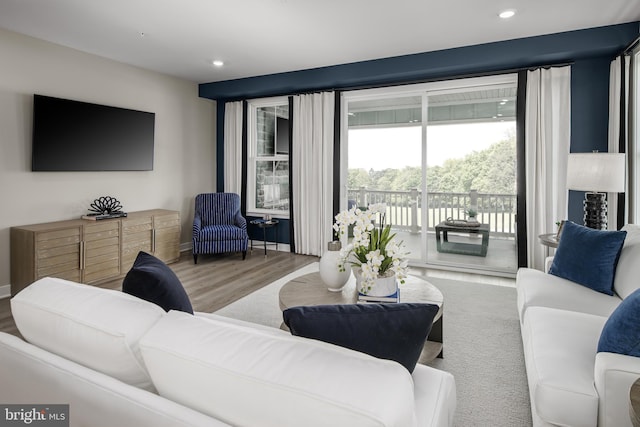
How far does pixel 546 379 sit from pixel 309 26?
3.45m

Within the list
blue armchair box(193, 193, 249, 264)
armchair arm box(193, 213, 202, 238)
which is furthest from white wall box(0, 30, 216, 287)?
armchair arm box(193, 213, 202, 238)

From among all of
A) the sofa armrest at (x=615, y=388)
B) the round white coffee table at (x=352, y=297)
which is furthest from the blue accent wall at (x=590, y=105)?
the sofa armrest at (x=615, y=388)

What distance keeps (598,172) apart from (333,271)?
8.04 feet

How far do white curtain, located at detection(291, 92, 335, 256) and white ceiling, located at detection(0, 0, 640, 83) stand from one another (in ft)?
3.02

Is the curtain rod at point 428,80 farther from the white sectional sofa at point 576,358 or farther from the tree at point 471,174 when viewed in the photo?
the white sectional sofa at point 576,358

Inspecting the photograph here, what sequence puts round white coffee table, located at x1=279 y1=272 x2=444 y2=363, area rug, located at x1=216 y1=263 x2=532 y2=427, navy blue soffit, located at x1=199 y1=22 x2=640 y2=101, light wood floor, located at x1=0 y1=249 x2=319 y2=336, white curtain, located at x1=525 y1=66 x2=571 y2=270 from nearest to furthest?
area rug, located at x1=216 y1=263 x2=532 y2=427
round white coffee table, located at x1=279 y1=272 x2=444 y2=363
light wood floor, located at x1=0 y1=249 x2=319 y2=336
navy blue soffit, located at x1=199 y1=22 x2=640 y2=101
white curtain, located at x1=525 y1=66 x2=571 y2=270

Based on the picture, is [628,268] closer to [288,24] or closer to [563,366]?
[563,366]

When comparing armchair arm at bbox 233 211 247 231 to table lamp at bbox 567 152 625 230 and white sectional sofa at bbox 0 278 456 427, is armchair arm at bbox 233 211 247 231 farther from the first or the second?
white sectional sofa at bbox 0 278 456 427

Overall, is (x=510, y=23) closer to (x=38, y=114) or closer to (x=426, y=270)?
(x=426, y=270)

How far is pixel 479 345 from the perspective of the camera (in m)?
2.70

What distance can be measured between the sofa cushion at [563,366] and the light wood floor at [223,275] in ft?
8.48

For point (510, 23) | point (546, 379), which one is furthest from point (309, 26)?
point (546, 379)

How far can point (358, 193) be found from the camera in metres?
5.59

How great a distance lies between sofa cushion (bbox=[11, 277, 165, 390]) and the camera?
3.34 feet
